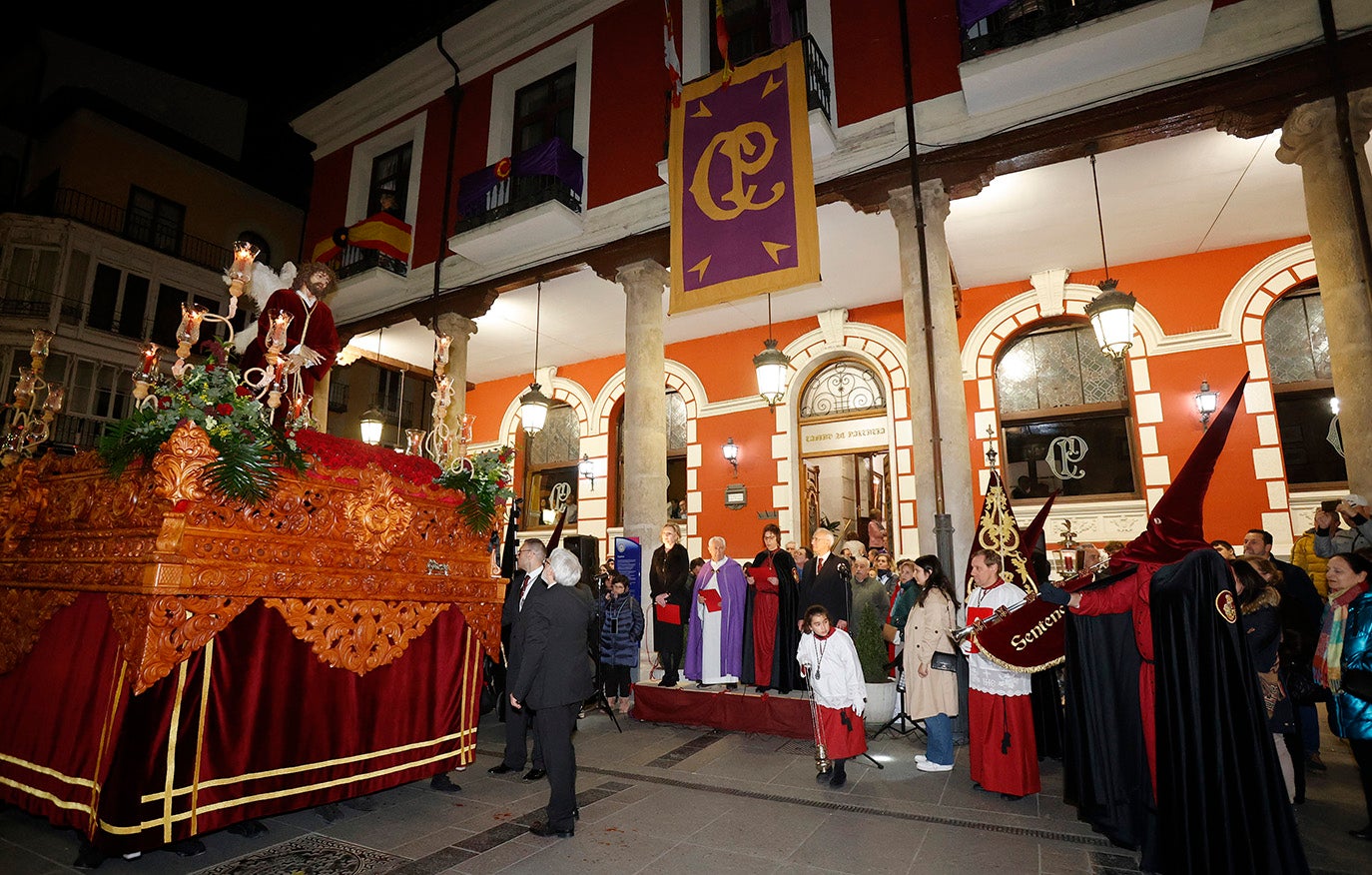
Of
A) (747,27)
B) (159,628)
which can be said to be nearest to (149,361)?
(159,628)

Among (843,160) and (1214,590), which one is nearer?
(1214,590)

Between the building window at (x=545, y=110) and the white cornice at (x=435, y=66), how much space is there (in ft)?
2.17

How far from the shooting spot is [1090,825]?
4.44 meters

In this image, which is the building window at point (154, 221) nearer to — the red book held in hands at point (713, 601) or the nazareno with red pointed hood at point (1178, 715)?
the red book held in hands at point (713, 601)

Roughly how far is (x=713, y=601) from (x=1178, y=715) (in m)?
5.44

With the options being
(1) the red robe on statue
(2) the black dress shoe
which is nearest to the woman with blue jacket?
(2) the black dress shoe

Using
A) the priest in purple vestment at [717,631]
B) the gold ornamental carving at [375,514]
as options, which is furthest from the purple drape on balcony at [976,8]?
the gold ornamental carving at [375,514]

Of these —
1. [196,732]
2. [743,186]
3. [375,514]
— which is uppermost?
[743,186]

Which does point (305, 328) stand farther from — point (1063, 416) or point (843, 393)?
point (1063, 416)

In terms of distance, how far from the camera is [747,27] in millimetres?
11008

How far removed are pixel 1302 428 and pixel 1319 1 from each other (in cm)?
644

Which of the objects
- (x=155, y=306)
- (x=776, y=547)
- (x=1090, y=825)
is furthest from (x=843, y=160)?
(x=155, y=306)

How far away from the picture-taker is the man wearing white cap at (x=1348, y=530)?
5.87 meters

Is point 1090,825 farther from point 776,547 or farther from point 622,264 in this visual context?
point 622,264
